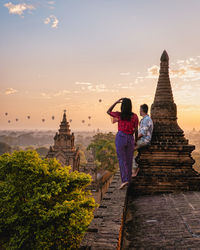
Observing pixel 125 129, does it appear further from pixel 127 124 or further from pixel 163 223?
pixel 163 223

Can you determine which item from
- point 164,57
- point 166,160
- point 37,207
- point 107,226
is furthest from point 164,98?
point 37,207

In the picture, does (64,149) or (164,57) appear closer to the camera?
(164,57)

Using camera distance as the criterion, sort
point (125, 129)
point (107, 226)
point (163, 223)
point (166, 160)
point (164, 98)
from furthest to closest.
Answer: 1. point (164, 98)
2. point (166, 160)
3. point (125, 129)
4. point (163, 223)
5. point (107, 226)

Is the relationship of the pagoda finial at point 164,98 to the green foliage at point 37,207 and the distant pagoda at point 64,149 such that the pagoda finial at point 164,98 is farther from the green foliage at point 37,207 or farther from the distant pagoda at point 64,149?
the distant pagoda at point 64,149

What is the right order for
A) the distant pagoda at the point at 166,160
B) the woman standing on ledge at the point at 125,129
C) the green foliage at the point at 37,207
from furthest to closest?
the green foliage at the point at 37,207 < the distant pagoda at the point at 166,160 < the woman standing on ledge at the point at 125,129

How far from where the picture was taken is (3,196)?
13.4 metres

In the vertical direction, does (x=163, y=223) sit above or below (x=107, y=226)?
below

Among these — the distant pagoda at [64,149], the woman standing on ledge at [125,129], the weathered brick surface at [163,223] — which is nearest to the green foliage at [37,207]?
the weathered brick surface at [163,223]

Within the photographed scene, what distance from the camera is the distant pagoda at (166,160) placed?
7.04 m

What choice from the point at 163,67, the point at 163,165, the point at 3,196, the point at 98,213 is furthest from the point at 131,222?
the point at 3,196

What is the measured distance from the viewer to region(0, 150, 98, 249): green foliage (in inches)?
464

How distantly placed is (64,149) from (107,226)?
33393mm

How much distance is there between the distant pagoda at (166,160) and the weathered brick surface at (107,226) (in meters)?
1.71

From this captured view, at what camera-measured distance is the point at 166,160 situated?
7.24 m
